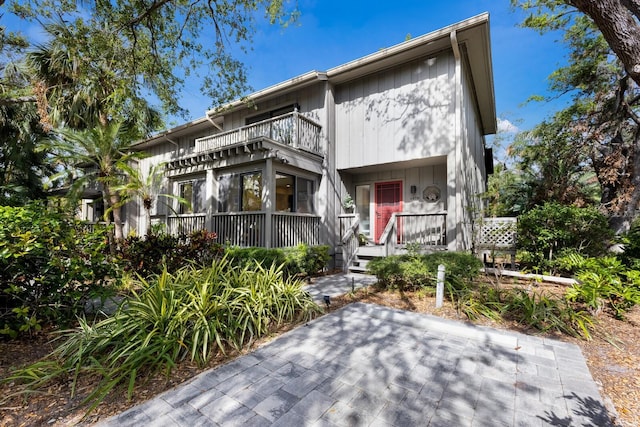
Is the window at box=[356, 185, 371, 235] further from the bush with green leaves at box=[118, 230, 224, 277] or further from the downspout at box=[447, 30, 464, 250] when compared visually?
the bush with green leaves at box=[118, 230, 224, 277]

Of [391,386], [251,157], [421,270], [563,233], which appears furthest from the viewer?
[251,157]

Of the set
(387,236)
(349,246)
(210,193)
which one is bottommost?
(349,246)

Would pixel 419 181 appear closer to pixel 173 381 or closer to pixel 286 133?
pixel 286 133

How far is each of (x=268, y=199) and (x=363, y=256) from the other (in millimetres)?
3207

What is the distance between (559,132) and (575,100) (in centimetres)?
141

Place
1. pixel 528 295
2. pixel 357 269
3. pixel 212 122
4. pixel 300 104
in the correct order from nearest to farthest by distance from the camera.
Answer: pixel 528 295 < pixel 357 269 < pixel 300 104 < pixel 212 122

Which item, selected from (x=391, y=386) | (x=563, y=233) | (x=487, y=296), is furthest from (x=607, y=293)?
(x=391, y=386)

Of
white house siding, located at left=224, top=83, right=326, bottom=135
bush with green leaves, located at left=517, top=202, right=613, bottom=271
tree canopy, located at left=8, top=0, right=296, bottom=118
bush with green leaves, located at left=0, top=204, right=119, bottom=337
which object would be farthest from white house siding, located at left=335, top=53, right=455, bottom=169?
bush with green leaves, located at left=0, top=204, right=119, bottom=337

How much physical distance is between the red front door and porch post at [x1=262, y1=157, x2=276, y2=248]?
3.84m

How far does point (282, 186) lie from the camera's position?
8.63m

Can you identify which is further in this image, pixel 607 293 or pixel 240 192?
pixel 240 192

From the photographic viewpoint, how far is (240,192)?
349 inches

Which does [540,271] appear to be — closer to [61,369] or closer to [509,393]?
[509,393]

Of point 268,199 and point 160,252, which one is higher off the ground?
point 268,199
